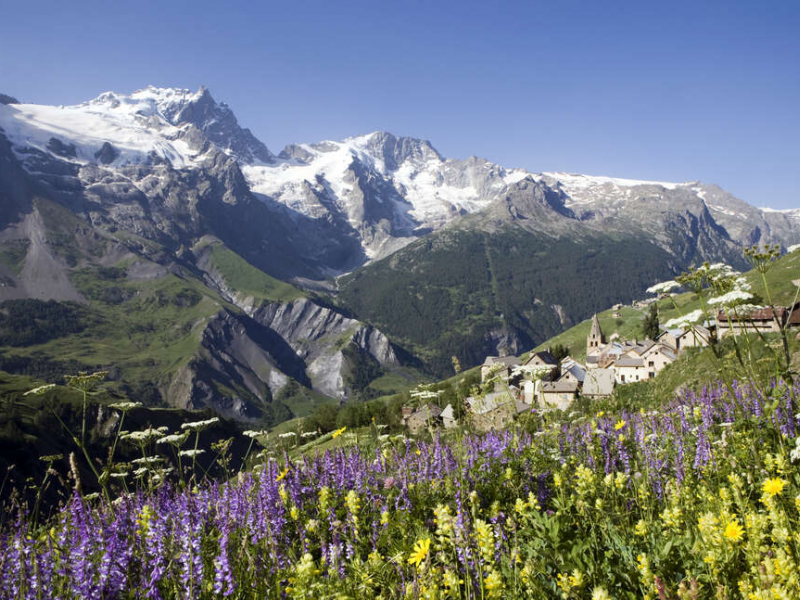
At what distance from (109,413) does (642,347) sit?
136117 mm

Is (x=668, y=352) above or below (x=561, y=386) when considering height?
above

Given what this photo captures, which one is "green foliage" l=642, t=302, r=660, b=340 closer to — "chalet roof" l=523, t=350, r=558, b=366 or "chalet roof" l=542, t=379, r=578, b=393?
"chalet roof" l=523, t=350, r=558, b=366

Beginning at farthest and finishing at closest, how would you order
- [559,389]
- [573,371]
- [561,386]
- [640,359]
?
[573,371] → [640,359] → [561,386] → [559,389]

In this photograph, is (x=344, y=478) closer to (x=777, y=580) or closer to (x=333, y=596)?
(x=333, y=596)

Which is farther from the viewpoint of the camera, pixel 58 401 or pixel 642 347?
pixel 58 401

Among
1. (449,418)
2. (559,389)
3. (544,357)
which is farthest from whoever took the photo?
Answer: (544,357)

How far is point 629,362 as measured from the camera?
317 ft

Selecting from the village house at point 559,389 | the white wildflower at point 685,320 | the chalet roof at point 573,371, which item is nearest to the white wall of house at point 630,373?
the chalet roof at point 573,371

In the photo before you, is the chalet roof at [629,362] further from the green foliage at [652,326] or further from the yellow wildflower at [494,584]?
the yellow wildflower at [494,584]

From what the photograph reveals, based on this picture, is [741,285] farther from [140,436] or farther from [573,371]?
[573,371]

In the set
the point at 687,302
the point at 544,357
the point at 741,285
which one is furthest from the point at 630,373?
the point at 741,285

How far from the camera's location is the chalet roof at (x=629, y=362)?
95994 millimetres

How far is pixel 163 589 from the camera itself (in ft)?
18.6

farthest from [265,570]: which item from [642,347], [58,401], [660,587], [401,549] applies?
[58,401]
